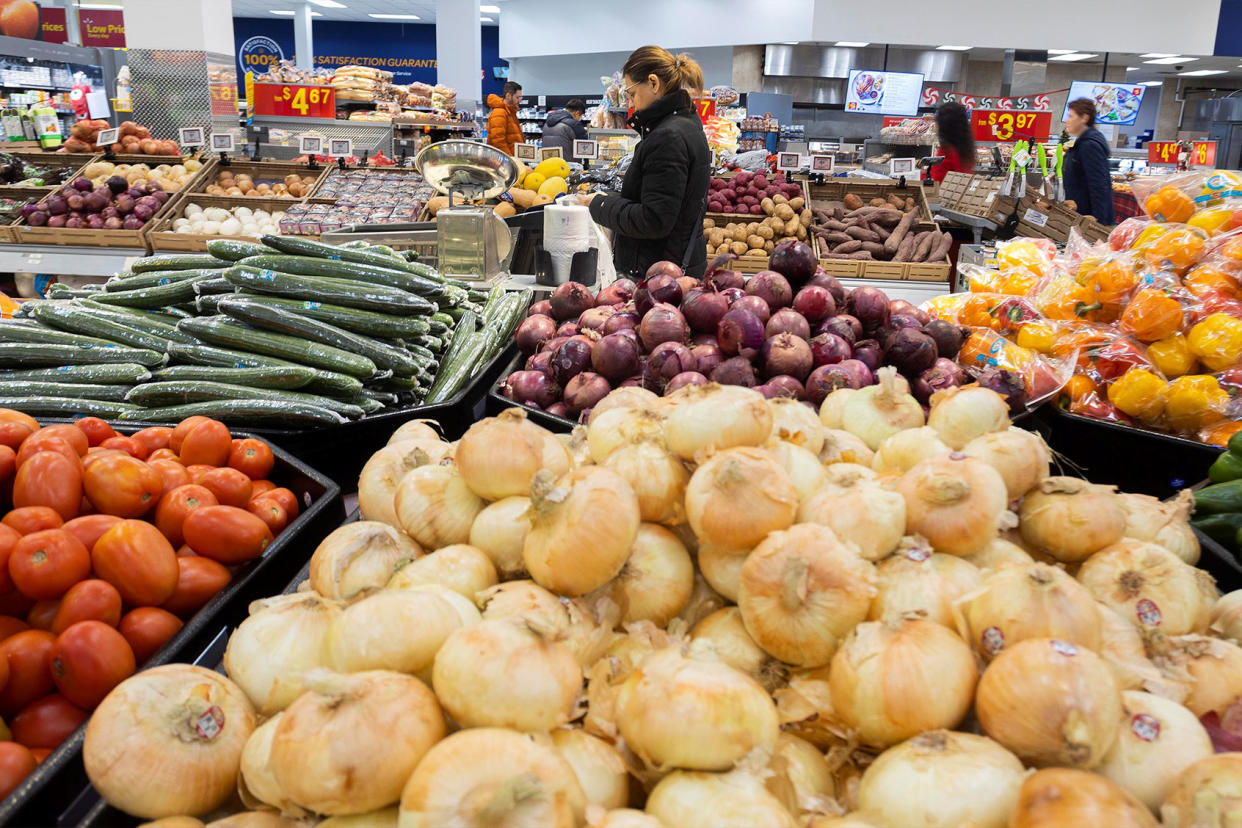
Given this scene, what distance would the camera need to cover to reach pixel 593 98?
19.5m

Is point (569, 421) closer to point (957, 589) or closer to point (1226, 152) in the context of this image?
point (957, 589)

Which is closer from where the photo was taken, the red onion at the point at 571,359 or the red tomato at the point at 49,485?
the red tomato at the point at 49,485

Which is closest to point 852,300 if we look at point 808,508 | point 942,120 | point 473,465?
point 808,508

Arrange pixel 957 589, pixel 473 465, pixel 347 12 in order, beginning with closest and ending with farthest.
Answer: pixel 957 589
pixel 473 465
pixel 347 12

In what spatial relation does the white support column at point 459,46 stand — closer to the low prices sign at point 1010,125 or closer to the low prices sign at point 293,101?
the low prices sign at point 293,101

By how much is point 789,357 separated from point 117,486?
1.48 meters

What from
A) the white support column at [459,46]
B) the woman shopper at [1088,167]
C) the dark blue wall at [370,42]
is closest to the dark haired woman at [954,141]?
the woman shopper at [1088,167]

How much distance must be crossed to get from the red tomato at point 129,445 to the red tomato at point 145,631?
0.60 m

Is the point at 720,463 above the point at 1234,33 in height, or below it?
below

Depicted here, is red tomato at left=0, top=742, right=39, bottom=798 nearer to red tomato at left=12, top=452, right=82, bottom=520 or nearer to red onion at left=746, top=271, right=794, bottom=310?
red tomato at left=12, top=452, right=82, bottom=520

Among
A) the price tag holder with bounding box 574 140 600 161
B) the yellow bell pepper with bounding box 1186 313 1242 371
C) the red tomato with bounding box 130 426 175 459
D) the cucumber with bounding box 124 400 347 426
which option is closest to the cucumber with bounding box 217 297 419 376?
the cucumber with bounding box 124 400 347 426

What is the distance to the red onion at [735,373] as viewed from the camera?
1.98 m

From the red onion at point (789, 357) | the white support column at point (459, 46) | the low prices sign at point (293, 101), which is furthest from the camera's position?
the white support column at point (459, 46)

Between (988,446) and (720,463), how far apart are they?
48 cm
